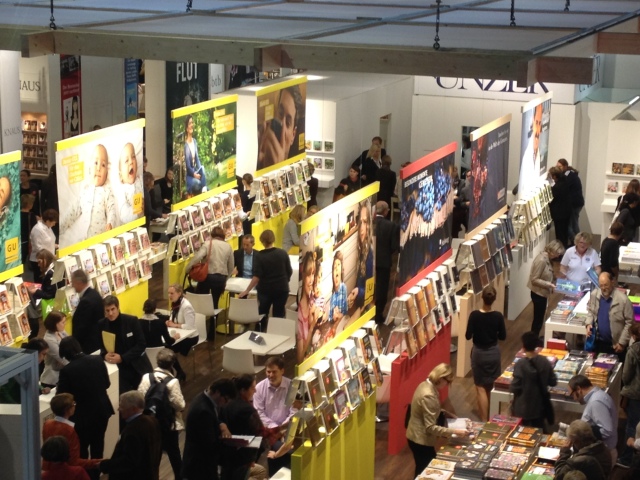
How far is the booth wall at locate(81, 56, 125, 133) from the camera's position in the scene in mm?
19250

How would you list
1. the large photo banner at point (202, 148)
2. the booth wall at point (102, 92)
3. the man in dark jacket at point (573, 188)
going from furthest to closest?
the booth wall at point (102, 92) → the man in dark jacket at point (573, 188) → the large photo banner at point (202, 148)

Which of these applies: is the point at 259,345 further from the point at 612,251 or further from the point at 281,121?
the point at 281,121

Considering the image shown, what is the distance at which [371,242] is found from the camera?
357 inches

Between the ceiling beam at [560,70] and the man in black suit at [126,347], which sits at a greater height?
the ceiling beam at [560,70]

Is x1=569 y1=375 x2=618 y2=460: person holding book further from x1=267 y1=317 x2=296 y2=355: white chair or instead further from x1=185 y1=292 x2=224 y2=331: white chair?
x1=185 y1=292 x2=224 y2=331: white chair

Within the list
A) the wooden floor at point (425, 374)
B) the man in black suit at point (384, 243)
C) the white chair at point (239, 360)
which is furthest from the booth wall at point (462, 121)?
the white chair at point (239, 360)

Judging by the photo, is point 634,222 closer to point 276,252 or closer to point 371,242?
point 276,252

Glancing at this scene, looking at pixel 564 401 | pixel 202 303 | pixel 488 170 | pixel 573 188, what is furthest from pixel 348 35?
pixel 573 188

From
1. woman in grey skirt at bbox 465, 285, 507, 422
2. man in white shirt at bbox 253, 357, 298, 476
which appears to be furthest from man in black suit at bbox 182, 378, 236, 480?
woman in grey skirt at bbox 465, 285, 507, 422

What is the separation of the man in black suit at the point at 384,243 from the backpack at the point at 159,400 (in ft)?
15.0

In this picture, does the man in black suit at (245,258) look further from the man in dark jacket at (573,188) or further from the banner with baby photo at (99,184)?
the man in dark jacket at (573,188)

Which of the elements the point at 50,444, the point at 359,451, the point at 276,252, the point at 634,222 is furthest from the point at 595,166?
the point at 50,444

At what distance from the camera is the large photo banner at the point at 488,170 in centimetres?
1175

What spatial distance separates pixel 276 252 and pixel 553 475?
443 cm
